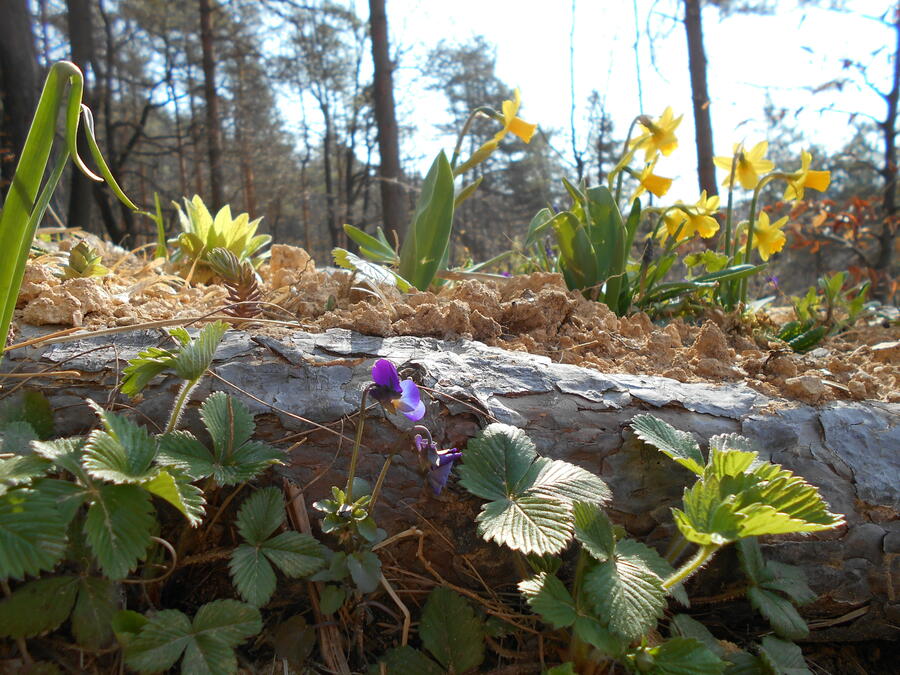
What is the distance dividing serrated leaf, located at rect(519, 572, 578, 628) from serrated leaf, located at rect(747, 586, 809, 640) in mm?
329

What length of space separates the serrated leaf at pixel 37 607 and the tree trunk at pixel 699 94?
208 inches

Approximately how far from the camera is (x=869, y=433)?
3.48 ft

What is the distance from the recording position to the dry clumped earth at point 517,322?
1139 mm

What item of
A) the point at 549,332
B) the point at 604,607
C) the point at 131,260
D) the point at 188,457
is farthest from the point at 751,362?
the point at 131,260

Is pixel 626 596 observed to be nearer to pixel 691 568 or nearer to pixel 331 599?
pixel 691 568

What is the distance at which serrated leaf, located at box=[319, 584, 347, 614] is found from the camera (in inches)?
A: 30.6

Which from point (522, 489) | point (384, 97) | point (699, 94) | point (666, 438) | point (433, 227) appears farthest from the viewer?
point (384, 97)

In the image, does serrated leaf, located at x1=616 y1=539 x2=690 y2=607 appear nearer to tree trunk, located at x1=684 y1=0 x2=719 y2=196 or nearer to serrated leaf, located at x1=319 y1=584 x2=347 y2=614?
serrated leaf, located at x1=319 y1=584 x2=347 y2=614

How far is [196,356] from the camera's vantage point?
781 mm

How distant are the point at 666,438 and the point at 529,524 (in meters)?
0.31

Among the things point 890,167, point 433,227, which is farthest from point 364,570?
point 890,167

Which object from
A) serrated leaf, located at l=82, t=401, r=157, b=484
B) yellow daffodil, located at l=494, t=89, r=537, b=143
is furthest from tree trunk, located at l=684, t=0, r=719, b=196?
serrated leaf, located at l=82, t=401, r=157, b=484

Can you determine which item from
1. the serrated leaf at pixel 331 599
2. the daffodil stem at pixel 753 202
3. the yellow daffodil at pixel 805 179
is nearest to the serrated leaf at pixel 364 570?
the serrated leaf at pixel 331 599

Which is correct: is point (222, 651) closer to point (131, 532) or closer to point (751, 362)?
point (131, 532)
